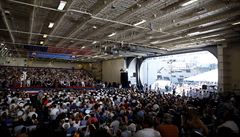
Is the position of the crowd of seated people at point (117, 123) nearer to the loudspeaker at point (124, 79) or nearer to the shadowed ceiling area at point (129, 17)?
the shadowed ceiling area at point (129, 17)

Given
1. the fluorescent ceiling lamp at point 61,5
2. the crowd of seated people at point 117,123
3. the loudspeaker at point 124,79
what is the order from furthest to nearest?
the loudspeaker at point 124,79, the fluorescent ceiling lamp at point 61,5, the crowd of seated people at point 117,123

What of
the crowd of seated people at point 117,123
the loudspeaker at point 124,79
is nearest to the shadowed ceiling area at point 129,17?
the crowd of seated people at point 117,123

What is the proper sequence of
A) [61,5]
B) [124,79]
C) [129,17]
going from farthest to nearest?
[124,79] < [129,17] < [61,5]

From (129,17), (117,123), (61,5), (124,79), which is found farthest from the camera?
(124,79)

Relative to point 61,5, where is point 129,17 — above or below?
below

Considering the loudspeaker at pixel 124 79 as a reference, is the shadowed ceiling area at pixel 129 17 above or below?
above

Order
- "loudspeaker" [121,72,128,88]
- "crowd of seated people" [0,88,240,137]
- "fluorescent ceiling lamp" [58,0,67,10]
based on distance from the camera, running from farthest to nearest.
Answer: "loudspeaker" [121,72,128,88], "fluorescent ceiling lamp" [58,0,67,10], "crowd of seated people" [0,88,240,137]

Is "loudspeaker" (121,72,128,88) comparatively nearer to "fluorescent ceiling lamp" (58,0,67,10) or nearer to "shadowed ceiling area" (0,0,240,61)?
"shadowed ceiling area" (0,0,240,61)

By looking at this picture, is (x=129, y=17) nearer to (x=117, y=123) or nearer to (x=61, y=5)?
(x=61, y=5)

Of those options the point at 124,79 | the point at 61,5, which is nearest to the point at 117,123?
the point at 61,5

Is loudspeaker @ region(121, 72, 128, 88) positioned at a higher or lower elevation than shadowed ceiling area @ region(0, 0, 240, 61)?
lower

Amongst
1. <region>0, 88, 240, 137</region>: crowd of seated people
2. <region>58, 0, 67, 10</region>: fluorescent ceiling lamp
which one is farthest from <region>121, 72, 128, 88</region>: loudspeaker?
<region>58, 0, 67, 10</region>: fluorescent ceiling lamp

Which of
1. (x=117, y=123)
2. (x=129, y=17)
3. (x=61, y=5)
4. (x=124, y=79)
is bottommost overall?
(x=117, y=123)

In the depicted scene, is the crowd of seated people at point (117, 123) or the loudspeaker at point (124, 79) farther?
the loudspeaker at point (124, 79)
